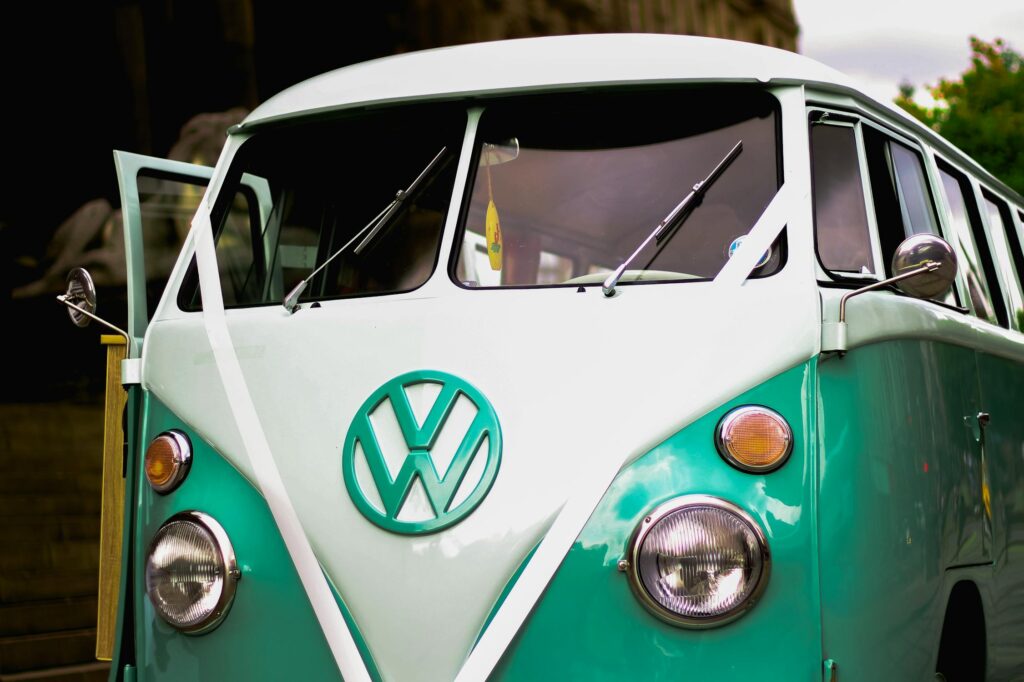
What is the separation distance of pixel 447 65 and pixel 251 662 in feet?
6.27

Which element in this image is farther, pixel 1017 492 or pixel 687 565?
pixel 1017 492

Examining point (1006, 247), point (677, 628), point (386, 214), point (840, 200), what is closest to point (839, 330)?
point (840, 200)

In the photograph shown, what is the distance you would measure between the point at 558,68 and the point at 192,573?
182 cm

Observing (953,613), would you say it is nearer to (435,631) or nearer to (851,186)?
(851,186)

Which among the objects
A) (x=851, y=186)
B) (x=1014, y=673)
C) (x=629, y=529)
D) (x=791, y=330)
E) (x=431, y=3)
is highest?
(x=431, y=3)

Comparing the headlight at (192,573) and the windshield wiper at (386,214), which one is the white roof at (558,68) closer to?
the windshield wiper at (386,214)

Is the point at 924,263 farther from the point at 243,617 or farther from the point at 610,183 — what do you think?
the point at 243,617

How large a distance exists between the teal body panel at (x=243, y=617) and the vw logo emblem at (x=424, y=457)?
30 cm

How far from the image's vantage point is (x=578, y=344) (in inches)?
139

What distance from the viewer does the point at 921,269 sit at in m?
3.44

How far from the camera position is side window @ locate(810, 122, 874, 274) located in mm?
3801

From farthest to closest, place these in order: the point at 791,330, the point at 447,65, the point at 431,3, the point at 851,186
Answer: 1. the point at 431,3
2. the point at 447,65
3. the point at 851,186
4. the point at 791,330

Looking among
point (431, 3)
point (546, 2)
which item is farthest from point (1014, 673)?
point (546, 2)

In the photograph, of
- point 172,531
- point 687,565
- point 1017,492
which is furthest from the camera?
point 1017,492
